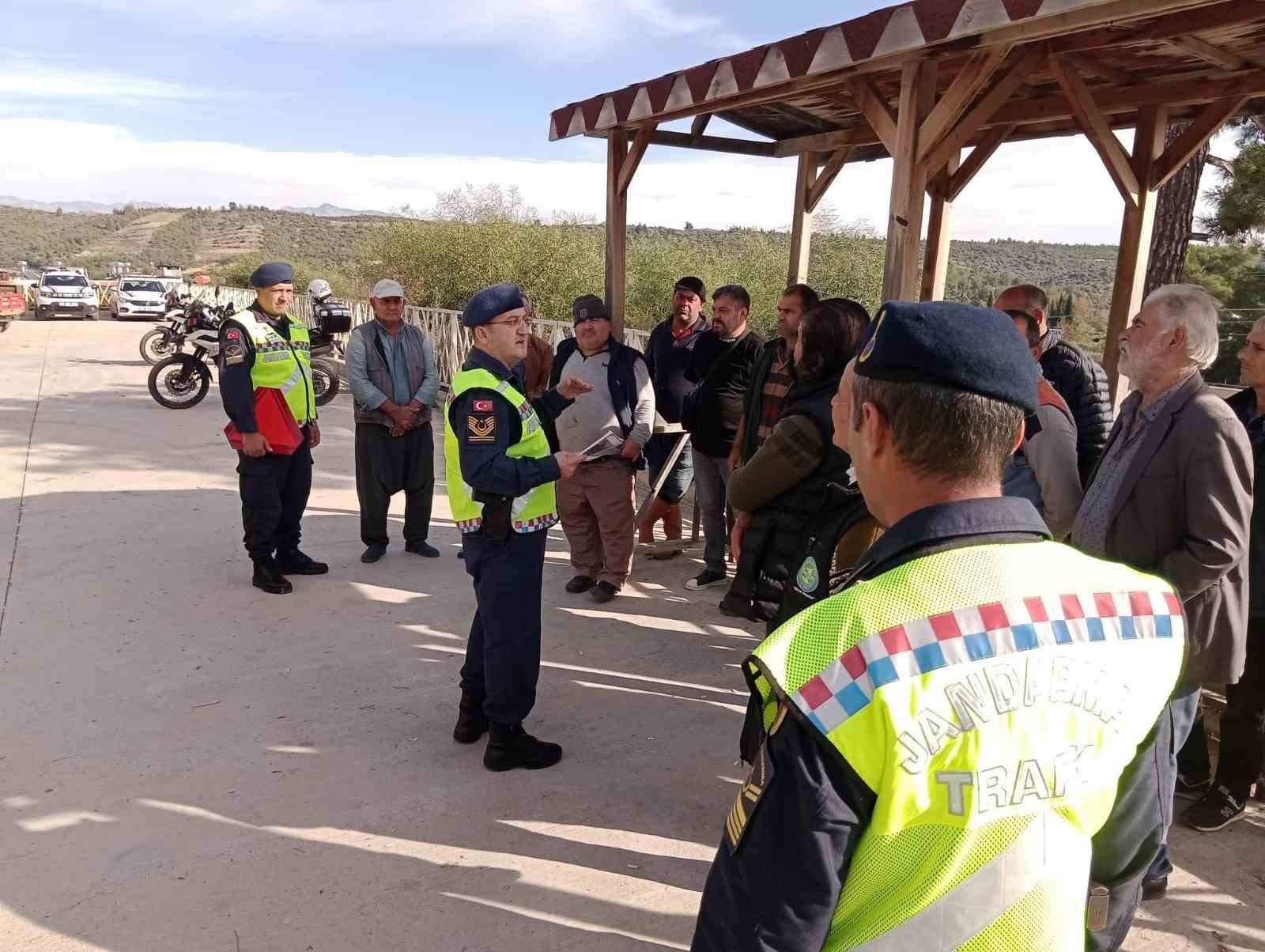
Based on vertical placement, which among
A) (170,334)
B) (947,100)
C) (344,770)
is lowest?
(344,770)

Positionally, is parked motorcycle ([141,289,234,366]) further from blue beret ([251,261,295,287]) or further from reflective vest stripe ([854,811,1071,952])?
reflective vest stripe ([854,811,1071,952])

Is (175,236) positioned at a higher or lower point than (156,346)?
higher

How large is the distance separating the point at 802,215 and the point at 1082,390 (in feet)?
11.4

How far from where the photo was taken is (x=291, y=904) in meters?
2.38

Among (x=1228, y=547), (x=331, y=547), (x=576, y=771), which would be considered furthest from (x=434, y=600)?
(x=1228, y=547)

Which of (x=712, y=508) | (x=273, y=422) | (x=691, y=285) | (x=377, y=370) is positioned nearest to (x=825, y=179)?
(x=691, y=285)

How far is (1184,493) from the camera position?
7.40 feet

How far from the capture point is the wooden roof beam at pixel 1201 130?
4586 mm

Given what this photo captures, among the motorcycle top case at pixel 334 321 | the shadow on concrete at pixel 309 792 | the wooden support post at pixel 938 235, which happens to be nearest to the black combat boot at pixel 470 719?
the shadow on concrete at pixel 309 792

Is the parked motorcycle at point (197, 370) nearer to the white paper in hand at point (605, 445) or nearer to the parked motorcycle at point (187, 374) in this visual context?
the parked motorcycle at point (187, 374)

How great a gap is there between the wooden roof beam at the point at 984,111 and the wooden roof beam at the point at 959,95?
83mm

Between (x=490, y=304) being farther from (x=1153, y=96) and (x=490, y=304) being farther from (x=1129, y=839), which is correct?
(x=1153, y=96)

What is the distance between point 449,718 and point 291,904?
1.11m

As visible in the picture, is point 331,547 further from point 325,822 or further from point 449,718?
point 325,822
